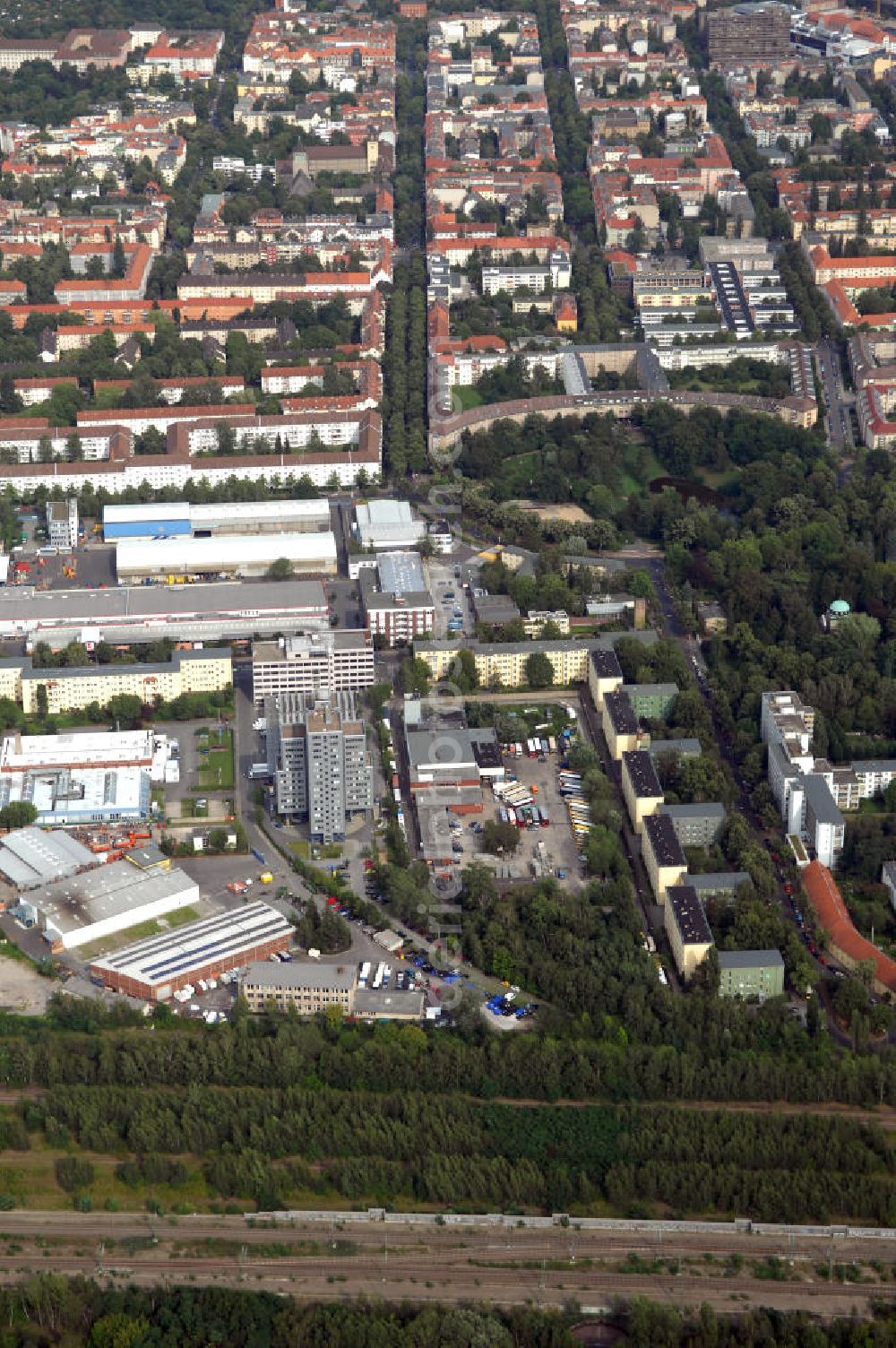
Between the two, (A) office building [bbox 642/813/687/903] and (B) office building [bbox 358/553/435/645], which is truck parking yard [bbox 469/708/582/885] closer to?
(A) office building [bbox 642/813/687/903]

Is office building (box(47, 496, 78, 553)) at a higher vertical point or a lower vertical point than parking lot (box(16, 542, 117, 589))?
higher

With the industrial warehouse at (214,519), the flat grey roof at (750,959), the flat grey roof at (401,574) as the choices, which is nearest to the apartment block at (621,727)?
the flat grey roof at (401,574)

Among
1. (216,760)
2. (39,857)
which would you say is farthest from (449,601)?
(39,857)

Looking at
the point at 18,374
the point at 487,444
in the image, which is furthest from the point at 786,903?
the point at 18,374

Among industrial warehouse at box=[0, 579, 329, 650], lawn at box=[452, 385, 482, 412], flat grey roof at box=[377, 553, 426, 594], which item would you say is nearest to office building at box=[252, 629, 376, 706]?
industrial warehouse at box=[0, 579, 329, 650]

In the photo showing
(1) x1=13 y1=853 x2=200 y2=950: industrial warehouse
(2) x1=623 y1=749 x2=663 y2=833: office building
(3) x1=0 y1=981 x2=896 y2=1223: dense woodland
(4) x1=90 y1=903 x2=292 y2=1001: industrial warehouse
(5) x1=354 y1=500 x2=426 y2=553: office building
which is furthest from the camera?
(5) x1=354 y1=500 x2=426 y2=553: office building

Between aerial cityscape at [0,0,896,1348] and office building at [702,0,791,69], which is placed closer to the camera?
aerial cityscape at [0,0,896,1348]

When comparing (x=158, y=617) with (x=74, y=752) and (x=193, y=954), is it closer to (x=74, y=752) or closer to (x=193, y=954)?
(x=74, y=752)

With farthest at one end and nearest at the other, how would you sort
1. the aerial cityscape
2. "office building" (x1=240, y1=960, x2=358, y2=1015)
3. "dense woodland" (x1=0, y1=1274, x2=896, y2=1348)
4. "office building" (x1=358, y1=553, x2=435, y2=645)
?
"office building" (x1=358, y1=553, x2=435, y2=645), "office building" (x1=240, y1=960, x2=358, y2=1015), the aerial cityscape, "dense woodland" (x1=0, y1=1274, x2=896, y2=1348)
